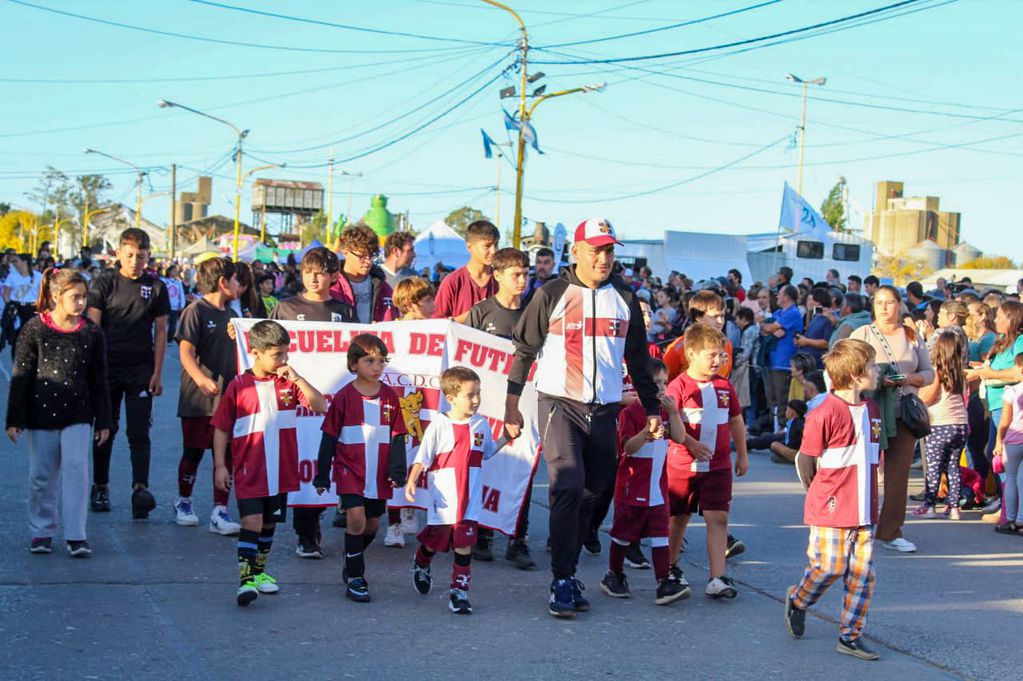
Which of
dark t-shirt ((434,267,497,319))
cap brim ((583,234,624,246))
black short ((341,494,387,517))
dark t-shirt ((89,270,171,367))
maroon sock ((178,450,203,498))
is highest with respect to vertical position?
cap brim ((583,234,624,246))

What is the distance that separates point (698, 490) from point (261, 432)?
2572 mm

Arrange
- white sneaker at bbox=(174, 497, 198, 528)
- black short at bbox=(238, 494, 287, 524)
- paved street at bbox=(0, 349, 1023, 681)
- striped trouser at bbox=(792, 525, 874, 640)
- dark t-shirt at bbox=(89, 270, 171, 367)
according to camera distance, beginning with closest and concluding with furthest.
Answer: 1. paved street at bbox=(0, 349, 1023, 681)
2. striped trouser at bbox=(792, 525, 874, 640)
3. black short at bbox=(238, 494, 287, 524)
4. white sneaker at bbox=(174, 497, 198, 528)
5. dark t-shirt at bbox=(89, 270, 171, 367)

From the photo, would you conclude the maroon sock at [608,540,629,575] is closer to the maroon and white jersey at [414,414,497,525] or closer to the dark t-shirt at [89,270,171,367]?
the maroon and white jersey at [414,414,497,525]

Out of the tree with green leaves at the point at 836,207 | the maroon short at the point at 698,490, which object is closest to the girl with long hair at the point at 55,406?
the maroon short at the point at 698,490

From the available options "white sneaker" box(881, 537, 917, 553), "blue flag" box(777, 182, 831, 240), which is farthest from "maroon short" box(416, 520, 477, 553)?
"blue flag" box(777, 182, 831, 240)

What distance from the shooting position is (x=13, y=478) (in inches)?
381

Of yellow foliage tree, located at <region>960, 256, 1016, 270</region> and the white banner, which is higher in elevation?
yellow foliage tree, located at <region>960, 256, 1016, 270</region>

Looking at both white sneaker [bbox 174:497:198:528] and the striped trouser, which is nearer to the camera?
the striped trouser

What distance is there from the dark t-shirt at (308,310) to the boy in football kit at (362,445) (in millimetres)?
1323

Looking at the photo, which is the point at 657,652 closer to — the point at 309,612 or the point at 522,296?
the point at 309,612

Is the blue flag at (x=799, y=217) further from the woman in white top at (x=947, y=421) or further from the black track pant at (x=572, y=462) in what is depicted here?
the black track pant at (x=572, y=462)

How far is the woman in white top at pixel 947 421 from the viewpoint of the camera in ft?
31.7

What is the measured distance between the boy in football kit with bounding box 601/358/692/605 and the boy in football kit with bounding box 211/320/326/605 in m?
1.81

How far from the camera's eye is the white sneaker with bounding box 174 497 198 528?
26.9 ft
